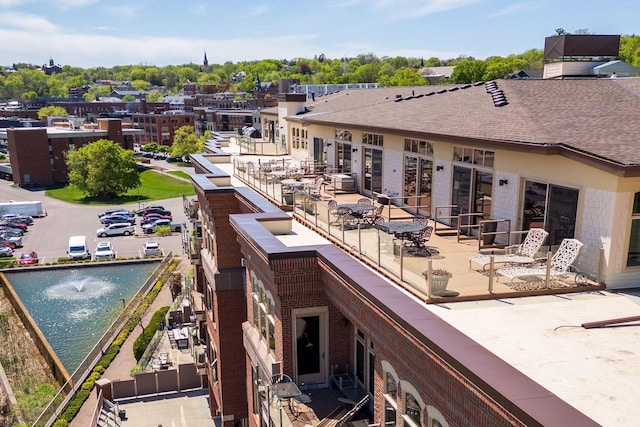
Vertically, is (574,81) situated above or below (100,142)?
above

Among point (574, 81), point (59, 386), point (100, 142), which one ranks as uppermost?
point (574, 81)

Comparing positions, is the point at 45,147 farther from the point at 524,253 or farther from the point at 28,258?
the point at 524,253

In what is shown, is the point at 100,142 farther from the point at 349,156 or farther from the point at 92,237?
the point at 349,156

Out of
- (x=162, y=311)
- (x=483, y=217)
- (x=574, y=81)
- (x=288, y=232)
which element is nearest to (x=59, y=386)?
(x=162, y=311)

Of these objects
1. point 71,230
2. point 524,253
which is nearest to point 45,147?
point 71,230

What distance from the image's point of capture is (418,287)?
911 centimetres

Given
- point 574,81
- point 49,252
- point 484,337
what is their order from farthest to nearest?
point 49,252
point 574,81
point 484,337

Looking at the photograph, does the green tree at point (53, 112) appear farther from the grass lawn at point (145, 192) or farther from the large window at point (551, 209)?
the large window at point (551, 209)

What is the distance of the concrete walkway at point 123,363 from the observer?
2766cm

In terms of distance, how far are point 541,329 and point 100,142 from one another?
84.5m

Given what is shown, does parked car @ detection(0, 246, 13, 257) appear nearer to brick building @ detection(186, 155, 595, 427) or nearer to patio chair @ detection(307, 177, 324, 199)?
brick building @ detection(186, 155, 595, 427)

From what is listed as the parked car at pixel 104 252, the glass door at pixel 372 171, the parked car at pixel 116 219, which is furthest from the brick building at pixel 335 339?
the parked car at pixel 116 219

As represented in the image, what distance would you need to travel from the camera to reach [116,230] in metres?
62.5

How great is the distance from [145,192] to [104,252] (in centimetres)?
3540
